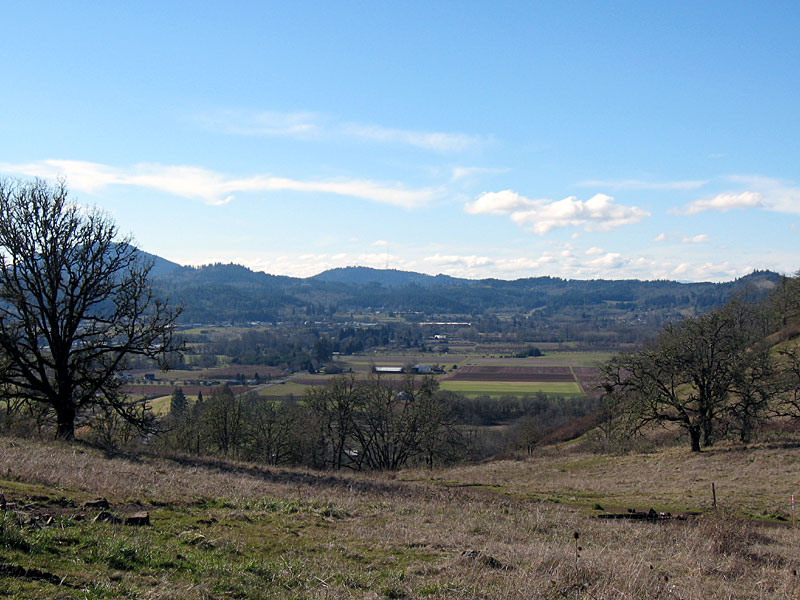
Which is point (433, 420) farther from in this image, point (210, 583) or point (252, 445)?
point (210, 583)

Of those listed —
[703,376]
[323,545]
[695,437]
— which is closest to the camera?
[323,545]

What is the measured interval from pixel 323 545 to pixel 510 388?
304 feet

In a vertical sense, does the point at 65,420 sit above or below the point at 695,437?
above

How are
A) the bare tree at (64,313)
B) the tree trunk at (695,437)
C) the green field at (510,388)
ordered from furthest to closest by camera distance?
the green field at (510,388) → the tree trunk at (695,437) → the bare tree at (64,313)

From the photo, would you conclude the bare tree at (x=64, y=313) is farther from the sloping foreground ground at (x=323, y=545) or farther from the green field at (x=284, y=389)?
the green field at (x=284, y=389)

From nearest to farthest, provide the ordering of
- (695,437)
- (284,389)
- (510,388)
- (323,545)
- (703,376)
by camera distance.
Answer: (323,545)
(695,437)
(703,376)
(284,389)
(510,388)

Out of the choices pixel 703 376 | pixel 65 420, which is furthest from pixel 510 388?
pixel 65 420

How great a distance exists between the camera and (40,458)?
14.7 meters

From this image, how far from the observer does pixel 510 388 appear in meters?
99.5

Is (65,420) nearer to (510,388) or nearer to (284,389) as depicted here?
(284,389)

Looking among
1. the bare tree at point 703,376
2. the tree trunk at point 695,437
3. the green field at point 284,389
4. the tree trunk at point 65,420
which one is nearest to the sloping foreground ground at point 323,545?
the tree trunk at point 65,420

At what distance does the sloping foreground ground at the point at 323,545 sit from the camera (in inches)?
285

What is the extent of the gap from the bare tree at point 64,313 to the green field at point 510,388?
7341 cm

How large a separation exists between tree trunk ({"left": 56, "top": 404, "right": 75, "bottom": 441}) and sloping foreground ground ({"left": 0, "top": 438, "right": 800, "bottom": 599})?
3834mm
